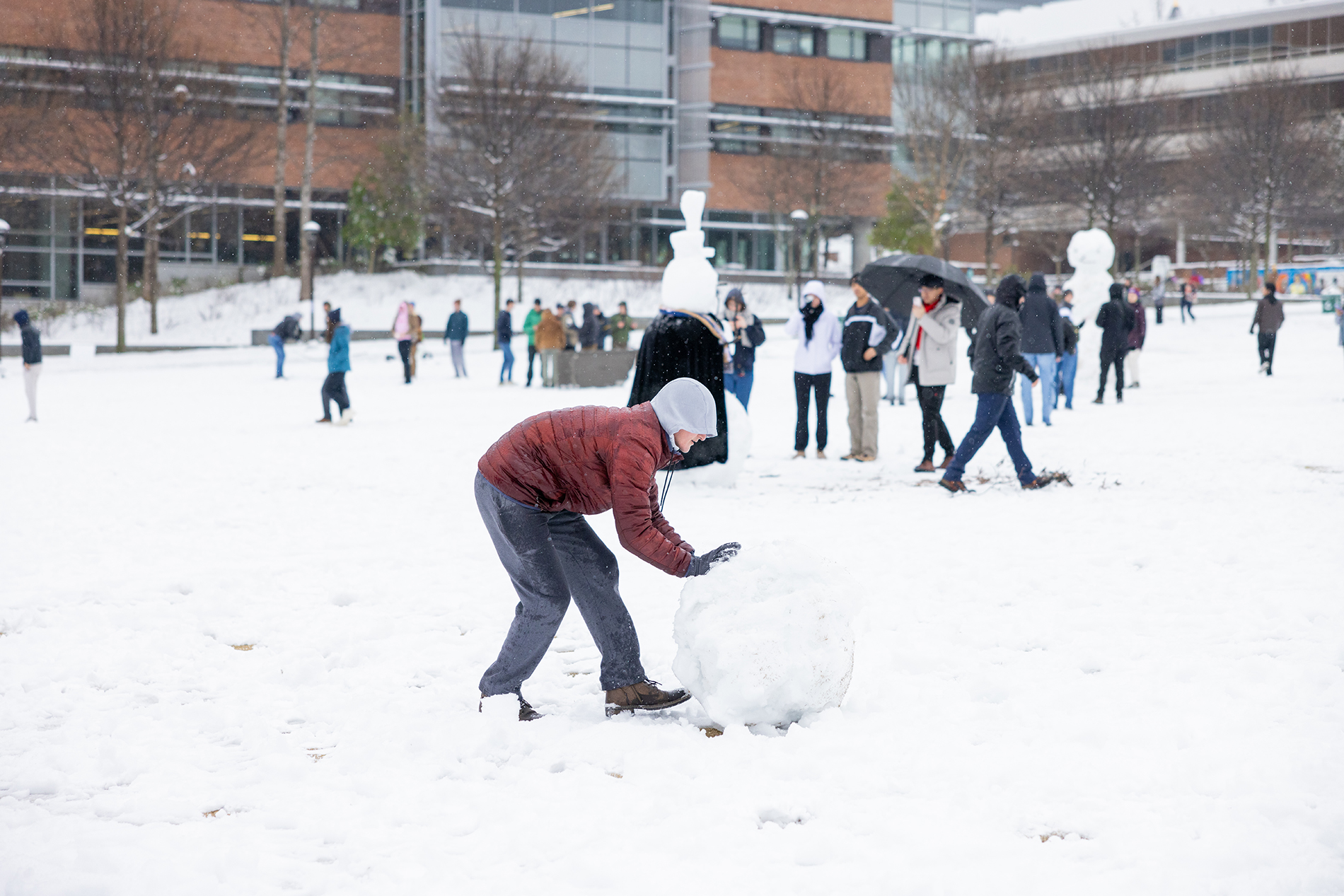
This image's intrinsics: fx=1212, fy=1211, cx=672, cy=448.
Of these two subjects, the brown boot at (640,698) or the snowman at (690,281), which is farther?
the snowman at (690,281)

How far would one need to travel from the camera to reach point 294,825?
372cm

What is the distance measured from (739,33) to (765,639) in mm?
52986

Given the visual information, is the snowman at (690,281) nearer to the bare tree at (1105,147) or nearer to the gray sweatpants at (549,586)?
the gray sweatpants at (549,586)

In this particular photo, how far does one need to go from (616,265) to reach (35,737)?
45.3 meters

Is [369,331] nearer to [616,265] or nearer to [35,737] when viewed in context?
[616,265]

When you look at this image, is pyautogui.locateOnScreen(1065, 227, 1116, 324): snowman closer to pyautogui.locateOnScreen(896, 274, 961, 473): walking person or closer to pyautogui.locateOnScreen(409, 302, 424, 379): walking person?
pyautogui.locateOnScreen(896, 274, 961, 473): walking person

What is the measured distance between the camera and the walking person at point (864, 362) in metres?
11.3

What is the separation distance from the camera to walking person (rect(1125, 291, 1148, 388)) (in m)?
18.8

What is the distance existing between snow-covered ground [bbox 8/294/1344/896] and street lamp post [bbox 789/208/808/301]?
32.0m

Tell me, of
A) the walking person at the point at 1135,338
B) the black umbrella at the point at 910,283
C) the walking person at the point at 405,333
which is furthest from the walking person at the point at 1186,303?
the black umbrella at the point at 910,283

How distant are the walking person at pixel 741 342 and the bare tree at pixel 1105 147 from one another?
107 ft

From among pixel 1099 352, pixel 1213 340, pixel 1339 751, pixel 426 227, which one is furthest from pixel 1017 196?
pixel 1339 751

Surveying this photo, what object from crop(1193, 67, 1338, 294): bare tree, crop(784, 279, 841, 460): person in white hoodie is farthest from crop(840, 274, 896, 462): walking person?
crop(1193, 67, 1338, 294): bare tree

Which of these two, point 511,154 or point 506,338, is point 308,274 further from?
point 506,338
